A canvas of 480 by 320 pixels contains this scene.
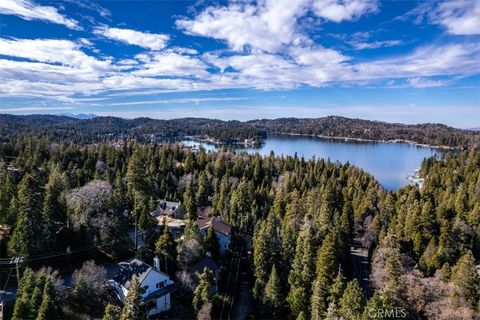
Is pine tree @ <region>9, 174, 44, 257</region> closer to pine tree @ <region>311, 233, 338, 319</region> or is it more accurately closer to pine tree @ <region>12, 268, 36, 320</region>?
pine tree @ <region>12, 268, 36, 320</region>

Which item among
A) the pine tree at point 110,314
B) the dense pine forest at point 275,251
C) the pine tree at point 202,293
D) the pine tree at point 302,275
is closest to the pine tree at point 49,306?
the dense pine forest at point 275,251

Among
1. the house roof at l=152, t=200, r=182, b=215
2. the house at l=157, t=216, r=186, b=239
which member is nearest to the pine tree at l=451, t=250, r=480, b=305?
the house at l=157, t=216, r=186, b=239

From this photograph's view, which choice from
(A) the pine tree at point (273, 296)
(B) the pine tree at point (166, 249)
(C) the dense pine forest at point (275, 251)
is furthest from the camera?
(B) the pine tree at point (166, 249)

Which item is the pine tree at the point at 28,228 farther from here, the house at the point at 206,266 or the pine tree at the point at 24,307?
the house at the point at 206,266

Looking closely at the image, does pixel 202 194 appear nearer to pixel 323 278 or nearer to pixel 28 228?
pixel 28 228

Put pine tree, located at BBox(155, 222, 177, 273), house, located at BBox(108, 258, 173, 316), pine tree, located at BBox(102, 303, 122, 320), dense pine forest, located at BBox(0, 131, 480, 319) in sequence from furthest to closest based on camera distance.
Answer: pine tree, located at BBox(155, 222, 177, 273)
house, located at BBox(108, 258, 173, 316)
dense pine forest, located at BBox(0, 131, 480, 319)
pine tree, located at BBox(102, 303, 122, 320)

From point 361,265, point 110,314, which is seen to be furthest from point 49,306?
point 361,265

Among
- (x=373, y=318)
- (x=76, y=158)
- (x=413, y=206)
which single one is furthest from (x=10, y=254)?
(x=76, y=158)
